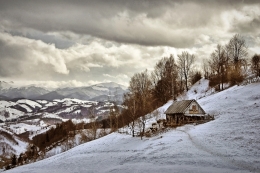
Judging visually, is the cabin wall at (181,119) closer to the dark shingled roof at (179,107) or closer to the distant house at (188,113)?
the distant house at (188,113)

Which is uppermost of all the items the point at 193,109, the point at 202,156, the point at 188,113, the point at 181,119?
the point at 193,109

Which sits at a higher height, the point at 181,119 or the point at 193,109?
the point at 193,109

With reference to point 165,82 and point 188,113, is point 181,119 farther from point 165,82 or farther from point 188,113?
point 165,82

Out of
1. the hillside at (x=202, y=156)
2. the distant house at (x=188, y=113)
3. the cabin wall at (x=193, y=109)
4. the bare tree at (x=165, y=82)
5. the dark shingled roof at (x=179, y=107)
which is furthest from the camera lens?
the bare tree at (x=165, y=82)

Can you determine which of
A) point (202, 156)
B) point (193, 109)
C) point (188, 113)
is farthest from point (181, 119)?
point (202, 156)

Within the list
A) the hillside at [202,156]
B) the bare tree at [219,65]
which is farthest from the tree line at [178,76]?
the hillside at [202,156]

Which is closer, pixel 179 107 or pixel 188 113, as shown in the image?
pixel 188 113

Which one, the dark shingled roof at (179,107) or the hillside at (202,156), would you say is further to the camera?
the dark shingled roof at (179,107)

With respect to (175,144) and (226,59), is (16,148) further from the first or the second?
(175,144)

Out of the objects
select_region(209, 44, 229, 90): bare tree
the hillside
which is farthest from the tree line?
the hillside

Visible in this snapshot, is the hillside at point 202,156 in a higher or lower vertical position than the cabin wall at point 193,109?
lower

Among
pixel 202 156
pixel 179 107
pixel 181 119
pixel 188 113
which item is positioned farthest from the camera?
pixel 179 107

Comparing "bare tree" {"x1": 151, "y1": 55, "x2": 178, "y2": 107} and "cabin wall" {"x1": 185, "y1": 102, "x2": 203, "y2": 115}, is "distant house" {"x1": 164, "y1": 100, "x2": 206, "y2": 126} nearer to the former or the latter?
"cabin wall" {"x1": 185, "y1": 102, "x2": 203, "y2": 115}

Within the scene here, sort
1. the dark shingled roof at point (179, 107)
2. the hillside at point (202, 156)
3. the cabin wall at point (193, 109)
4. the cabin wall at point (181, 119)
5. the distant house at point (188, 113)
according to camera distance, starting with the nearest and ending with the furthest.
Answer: the hillside at point (202, 156), the cabin wall at point (181, 119), the distant house at point (188, 113), the cabin wall at point (193, 109), the dark shingled roof at point (179, 107)
